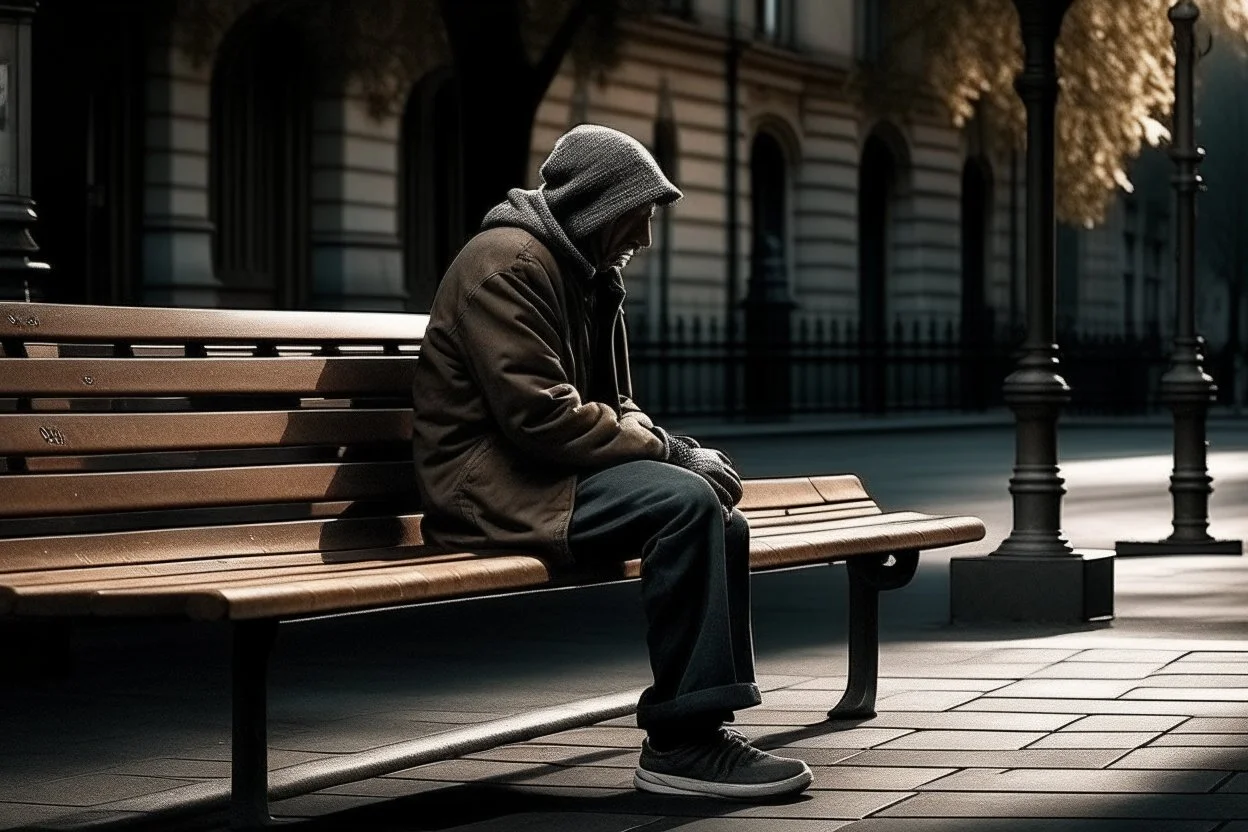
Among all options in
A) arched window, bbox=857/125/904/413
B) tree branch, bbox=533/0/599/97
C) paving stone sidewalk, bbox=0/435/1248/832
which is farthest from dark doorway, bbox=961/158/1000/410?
paving stone sidewalk, bbox=0/435/1248/832

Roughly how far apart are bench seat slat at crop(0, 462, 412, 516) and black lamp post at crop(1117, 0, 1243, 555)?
752cm

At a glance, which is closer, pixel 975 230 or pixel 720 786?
pixel 720 786

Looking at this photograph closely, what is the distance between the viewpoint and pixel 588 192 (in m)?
5.61

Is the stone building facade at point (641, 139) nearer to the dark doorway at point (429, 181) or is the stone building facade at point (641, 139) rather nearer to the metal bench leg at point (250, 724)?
the dark doorway at point (429, 181)

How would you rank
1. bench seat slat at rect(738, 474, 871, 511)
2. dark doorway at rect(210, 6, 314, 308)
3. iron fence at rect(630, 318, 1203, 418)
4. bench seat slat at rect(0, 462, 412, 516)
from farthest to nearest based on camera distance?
iron fence at rect(630, 318, 1203, 418) → dark doorway at rect(210, 6, 314, 308) → bench seat slat at rect(738, 474, 871, 511) → bench seat slat at rect(0, 462, 412, 516)

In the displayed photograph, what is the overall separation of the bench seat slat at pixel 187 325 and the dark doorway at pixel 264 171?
2069 cm

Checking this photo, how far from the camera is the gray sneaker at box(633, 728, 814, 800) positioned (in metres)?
5.43

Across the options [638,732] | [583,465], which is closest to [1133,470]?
[638,732]

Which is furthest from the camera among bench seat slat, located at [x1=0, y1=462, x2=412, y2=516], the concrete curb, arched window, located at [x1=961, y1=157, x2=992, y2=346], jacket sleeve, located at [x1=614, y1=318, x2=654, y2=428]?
arched window, located at [x1=961, y1=157, x2=992, y2=346]

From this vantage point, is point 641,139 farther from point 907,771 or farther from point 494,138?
point 907,771

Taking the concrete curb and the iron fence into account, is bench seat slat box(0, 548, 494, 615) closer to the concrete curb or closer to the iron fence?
the concrete curb

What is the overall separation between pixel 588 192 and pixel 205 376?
0.91 meters

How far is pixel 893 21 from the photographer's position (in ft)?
98.5

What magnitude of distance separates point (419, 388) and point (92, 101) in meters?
20.5
